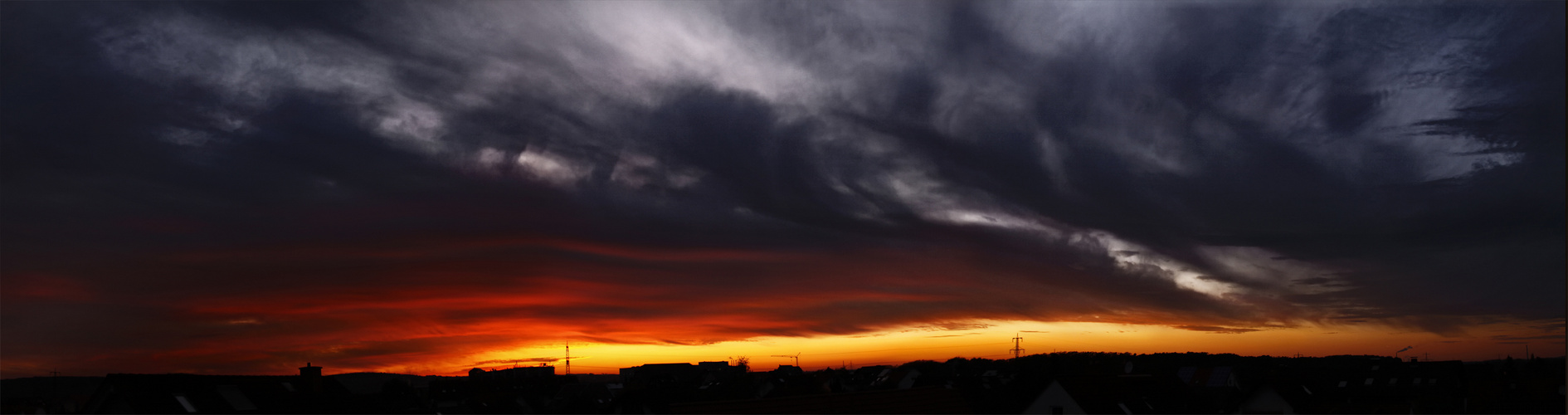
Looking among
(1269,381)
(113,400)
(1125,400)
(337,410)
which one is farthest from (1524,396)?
(113,400)

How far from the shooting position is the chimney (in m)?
68.0

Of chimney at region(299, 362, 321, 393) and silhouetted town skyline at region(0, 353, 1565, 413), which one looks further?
chimney at region(299, 362, 321, 393)

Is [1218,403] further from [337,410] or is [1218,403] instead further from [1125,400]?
[337,410]

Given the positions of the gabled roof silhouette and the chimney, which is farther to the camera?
the chimney

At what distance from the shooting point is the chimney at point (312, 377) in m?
68.0

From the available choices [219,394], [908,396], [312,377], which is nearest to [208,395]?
[219,394]

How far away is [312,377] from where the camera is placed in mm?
68938

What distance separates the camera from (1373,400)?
81.7m

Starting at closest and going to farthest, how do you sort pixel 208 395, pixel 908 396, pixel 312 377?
pixel 908 396 → pixel 208 395 → pixel 312 377

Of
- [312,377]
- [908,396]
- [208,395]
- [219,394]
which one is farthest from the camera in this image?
[312,377]

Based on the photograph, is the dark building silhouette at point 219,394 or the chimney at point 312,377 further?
the chimney at point 312,377

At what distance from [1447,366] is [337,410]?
138 meters

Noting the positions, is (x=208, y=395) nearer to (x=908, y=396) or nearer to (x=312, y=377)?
(x=312, y=377)

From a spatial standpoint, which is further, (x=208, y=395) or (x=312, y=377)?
(x=312, y=377)
